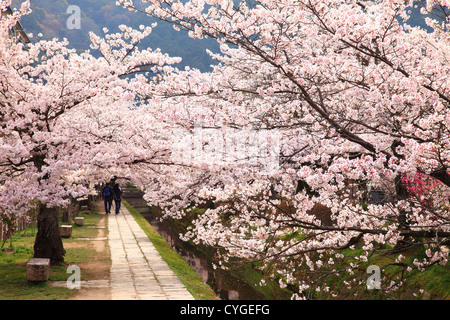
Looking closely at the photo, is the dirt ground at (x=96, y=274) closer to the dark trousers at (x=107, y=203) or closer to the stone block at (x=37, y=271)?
the stone block at (x=37, y=271)

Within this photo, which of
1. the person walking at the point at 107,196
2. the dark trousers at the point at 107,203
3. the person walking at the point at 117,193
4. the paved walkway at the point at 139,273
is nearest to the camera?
the paved walkway at the point at 139,273

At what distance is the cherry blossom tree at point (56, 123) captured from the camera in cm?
871

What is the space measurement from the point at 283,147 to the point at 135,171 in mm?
3931

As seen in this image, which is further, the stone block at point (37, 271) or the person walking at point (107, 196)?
the person walking at point (107, 196)

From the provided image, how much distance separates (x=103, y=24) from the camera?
143750 millimetres

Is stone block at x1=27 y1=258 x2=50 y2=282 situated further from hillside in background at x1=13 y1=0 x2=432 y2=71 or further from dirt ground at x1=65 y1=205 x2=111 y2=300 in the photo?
hillside in background at x1=13 y1=0 x2=432 y2=71

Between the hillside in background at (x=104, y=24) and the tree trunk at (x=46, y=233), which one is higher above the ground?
the hillside in background at (x=104, y=24)

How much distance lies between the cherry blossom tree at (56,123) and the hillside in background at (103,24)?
92.5 metres

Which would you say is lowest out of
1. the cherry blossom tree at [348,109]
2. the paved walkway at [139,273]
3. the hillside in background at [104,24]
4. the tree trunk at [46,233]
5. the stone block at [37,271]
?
the paved walkway at [139,273]

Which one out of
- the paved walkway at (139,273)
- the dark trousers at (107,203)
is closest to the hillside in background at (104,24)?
the dark trousers at (107,203)

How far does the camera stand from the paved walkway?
8.41 metres

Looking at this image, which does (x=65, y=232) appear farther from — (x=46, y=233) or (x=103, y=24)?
(x=103, y=24)

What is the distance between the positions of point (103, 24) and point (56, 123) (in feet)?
480
